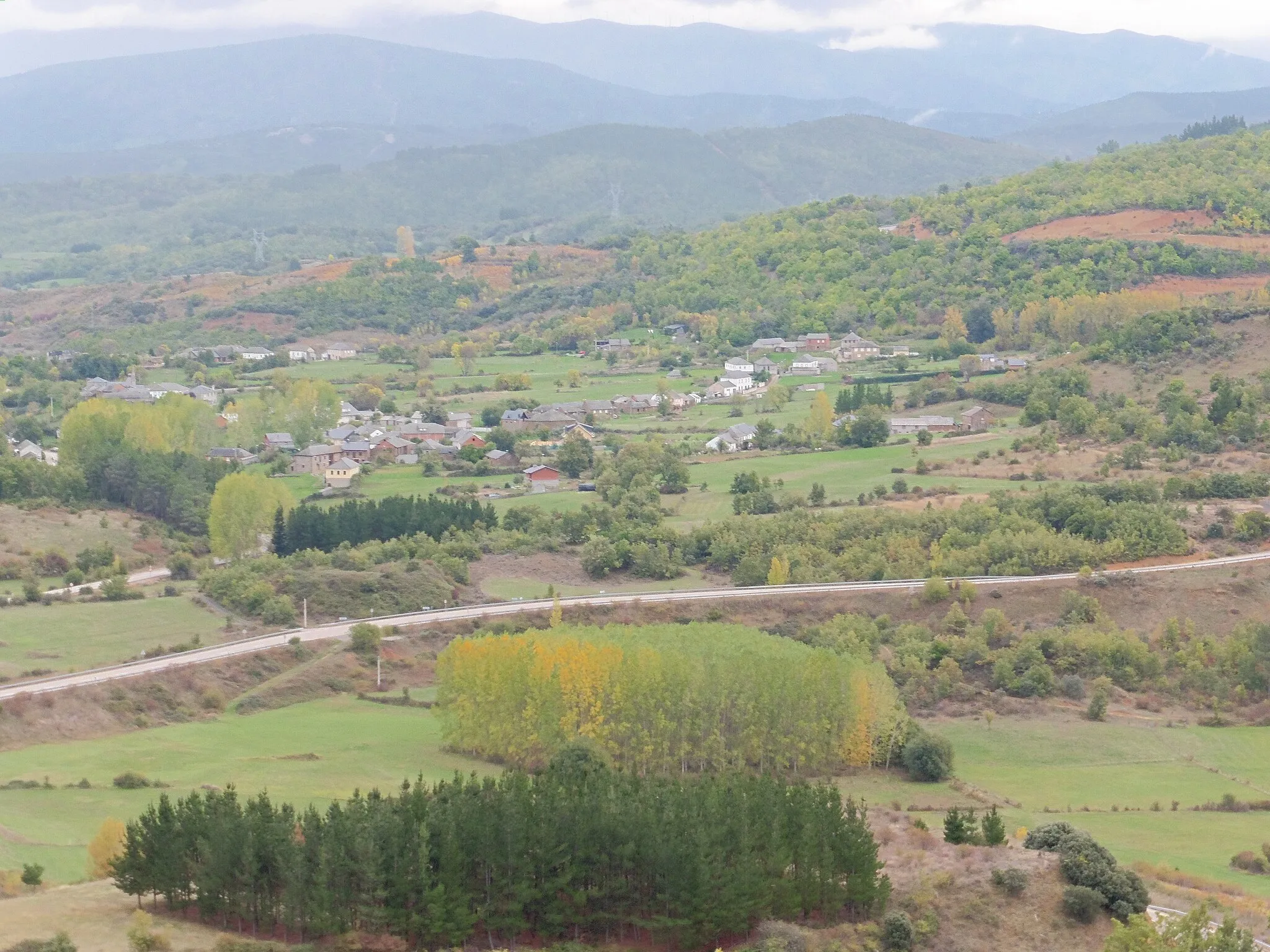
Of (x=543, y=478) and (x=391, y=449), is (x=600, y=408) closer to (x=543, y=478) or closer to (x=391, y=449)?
(x=391, y=449)

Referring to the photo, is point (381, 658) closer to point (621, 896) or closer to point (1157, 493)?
point (621, 896)

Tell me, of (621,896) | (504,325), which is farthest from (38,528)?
(504,325)

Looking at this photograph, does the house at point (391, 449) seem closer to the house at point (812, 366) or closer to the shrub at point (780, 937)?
the house at point (812, 366)

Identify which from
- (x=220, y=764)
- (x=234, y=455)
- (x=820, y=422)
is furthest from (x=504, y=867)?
(x=234, y=455)

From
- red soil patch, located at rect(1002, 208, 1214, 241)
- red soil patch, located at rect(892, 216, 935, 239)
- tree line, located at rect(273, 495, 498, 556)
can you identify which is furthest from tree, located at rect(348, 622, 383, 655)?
red soil patch, located at rect(892, 216, 935, 239)

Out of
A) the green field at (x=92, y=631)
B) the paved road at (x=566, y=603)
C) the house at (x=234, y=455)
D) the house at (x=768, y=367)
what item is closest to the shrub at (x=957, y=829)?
the paved road at (x=566, y=603)
